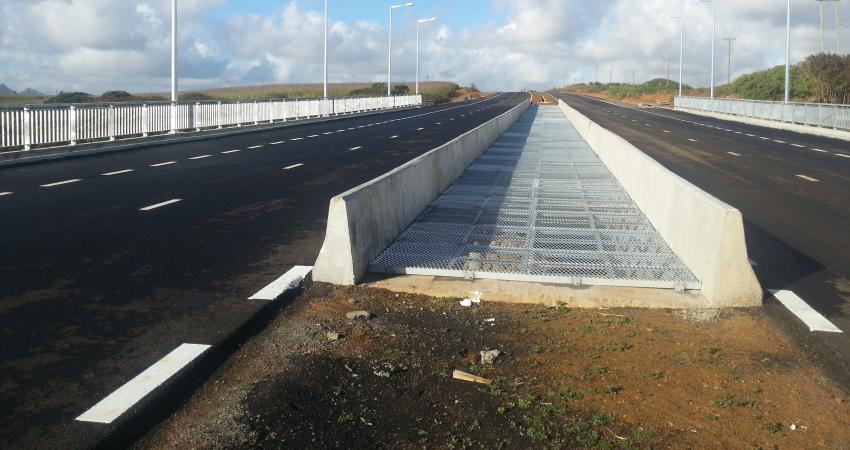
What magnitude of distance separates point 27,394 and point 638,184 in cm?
1044

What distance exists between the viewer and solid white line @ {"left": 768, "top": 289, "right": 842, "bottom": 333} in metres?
6.93

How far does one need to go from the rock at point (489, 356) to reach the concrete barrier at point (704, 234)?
97.6 inches

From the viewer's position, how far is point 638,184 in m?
13.7

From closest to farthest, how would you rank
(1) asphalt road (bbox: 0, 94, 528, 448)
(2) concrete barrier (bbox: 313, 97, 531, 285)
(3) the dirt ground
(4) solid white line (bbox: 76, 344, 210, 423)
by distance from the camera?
(3) the dirt ground < (4) solid white line (bbox: 76, 344, 210, 423) < (1) asphalt road (bbox: 0, 94, 528, 448) < (2) concrete barrier (bbox: 313, 97, 531, 285)

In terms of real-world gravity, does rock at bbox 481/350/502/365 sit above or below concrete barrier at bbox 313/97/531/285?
below

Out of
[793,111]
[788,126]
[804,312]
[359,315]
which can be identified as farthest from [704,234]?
[793,111]

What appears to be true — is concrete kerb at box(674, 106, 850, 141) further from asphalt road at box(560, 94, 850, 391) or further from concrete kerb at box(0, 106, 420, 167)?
concrete kerb at box(0, 106, 420, 167)

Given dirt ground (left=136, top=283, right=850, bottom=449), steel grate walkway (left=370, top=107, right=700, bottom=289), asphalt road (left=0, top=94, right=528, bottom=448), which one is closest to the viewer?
dirt ground (left=136, top=283, right=850, bottom=449)

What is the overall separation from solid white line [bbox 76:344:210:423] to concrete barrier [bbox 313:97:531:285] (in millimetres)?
2152

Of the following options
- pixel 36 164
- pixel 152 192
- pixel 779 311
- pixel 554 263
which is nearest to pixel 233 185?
pixel 152 192

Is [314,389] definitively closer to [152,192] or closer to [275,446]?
[275,446]

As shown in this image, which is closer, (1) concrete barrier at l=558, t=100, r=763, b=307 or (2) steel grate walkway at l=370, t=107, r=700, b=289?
(1) concrete barrier at l=558, t=100, r=763, b=307

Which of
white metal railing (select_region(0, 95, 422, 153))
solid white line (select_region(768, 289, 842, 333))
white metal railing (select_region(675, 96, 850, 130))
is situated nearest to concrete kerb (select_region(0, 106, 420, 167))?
white metal railing (select_region(0, 95, 422, 153))

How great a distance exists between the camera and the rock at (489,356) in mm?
5946
